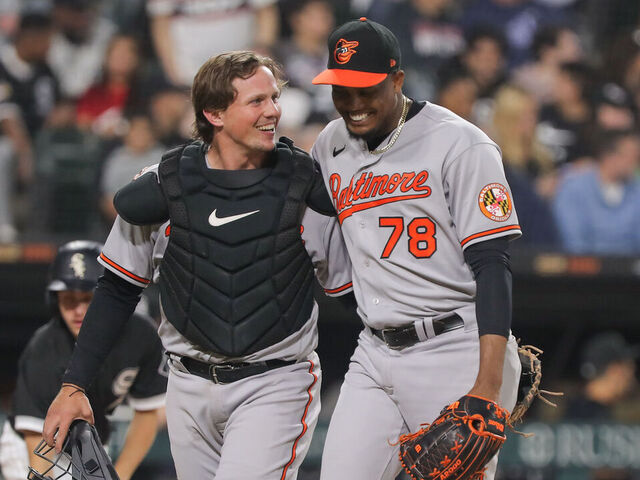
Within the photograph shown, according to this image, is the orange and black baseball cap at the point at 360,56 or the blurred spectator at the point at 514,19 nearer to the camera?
the orange and black baseball cap at the point at 360,56

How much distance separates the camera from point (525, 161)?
6590 mm

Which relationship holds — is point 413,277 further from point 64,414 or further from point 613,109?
point 613,109

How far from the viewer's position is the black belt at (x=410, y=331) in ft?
9.23

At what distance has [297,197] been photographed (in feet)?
9.66

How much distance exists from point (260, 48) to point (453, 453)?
4.49 metres

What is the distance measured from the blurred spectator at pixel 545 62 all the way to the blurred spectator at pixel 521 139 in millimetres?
194

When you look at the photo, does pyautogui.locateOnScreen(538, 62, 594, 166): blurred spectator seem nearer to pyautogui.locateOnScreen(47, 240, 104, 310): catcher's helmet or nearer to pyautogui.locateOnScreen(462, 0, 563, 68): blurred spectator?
pyautogui.locateOnScreen(462, 0, 563, 68): blurred spectator

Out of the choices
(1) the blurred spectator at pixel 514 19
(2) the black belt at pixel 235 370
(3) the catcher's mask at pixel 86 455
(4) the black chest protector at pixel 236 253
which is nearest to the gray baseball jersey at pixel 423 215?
(4) the black chest protector at pixel 236 253

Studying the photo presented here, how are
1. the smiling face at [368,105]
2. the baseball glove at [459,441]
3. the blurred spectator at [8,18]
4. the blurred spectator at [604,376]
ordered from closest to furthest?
the baseball glove at [459,441] < the smiling face at [368,105] < the blurred spectator at [8,18] < the blurred spectator at [604,376]

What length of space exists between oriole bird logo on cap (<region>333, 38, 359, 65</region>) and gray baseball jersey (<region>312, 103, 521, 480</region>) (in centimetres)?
26

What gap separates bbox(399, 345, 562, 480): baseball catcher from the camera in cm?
253

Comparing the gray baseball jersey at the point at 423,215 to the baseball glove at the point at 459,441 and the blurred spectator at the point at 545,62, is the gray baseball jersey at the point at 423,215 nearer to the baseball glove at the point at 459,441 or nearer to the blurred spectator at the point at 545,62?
the baseball glove at the point at 459,441

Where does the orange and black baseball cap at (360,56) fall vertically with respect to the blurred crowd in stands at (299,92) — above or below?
above


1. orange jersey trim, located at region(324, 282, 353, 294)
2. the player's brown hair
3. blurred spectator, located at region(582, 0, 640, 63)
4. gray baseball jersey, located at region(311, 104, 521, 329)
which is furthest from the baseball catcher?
blurred spectator, located at region(582, 0, 640, 63)
